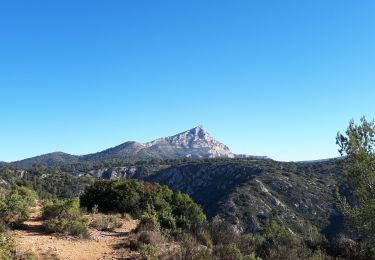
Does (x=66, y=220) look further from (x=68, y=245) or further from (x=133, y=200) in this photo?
(x=133, y=200)

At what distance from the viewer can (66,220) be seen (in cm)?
1769

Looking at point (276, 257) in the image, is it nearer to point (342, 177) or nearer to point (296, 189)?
point (342, 177)

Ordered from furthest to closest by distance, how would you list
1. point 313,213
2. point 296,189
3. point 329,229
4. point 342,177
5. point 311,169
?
1. point 311,169
2. point 296,189
3. point 313,213
4. point 329,229
5. point 342,177

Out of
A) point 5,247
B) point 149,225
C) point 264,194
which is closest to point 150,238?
point 149,225

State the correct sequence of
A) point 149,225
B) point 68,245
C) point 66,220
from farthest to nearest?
point 149,225 < point 66,220 < point 68,245

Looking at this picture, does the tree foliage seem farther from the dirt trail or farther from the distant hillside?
the distant hillside

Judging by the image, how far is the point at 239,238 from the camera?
56.7ft

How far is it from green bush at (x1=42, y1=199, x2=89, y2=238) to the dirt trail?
46 cm

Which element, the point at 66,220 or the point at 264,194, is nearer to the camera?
the point at 66,220

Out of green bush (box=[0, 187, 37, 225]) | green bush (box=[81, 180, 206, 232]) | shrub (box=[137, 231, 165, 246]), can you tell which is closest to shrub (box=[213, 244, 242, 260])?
shrub (box=[137, 231, 165, 246])

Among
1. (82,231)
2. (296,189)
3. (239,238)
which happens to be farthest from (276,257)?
(296,189)

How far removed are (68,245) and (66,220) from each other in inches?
107

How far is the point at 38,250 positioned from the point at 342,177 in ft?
53.8

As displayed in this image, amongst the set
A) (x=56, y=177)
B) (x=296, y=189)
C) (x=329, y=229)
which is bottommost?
(x=329, y=229)
